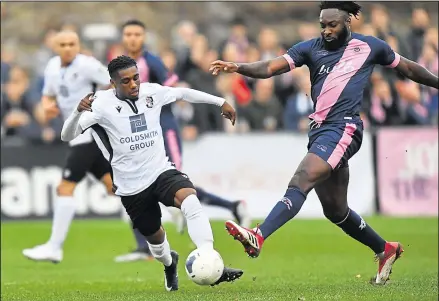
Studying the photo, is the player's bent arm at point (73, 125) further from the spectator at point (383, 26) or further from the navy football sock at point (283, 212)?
the spectator at point (383, 26)

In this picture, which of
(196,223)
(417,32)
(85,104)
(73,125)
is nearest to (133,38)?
(73,125)

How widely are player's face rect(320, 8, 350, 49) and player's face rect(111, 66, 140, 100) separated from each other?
5.74 ft

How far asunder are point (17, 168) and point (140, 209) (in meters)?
9.30

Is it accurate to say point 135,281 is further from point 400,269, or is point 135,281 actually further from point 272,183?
point 272,183

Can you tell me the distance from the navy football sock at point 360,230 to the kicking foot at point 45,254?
13.9ft

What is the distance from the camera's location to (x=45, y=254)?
13500mm

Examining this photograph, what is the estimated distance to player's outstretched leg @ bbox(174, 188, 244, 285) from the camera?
9.69 meters

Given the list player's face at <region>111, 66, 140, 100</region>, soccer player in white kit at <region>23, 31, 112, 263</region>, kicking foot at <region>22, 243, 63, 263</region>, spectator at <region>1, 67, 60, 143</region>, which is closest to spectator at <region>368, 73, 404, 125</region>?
spectator at <region>1, 67, 60, 143</region>

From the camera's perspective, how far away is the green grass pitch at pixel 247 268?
394 inches

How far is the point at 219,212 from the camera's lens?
19.3 meters

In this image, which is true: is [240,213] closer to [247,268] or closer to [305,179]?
[247,268]

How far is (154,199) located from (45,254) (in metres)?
3.71

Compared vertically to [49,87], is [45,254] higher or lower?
lower

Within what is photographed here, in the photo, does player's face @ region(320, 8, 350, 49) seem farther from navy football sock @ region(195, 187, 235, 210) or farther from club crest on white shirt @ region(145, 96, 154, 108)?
navy football sock @ region(195, 187, 235, 210)
